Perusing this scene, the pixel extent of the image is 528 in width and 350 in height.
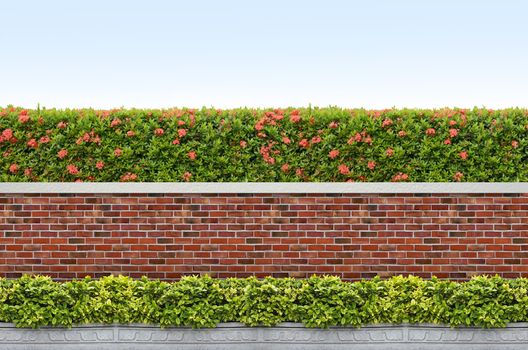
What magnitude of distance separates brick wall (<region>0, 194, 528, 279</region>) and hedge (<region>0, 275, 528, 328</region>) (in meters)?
1.19

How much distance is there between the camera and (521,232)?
11.0m

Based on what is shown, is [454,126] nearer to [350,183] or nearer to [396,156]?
[396,156]

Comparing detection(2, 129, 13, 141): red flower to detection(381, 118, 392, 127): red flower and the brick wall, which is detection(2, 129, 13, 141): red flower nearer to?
the brick wall

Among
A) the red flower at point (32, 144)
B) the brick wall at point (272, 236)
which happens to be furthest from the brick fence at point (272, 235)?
the red flower at point (32, 144)

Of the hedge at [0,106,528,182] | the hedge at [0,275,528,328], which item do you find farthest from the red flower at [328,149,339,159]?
the hedge at [0,275,528,328]

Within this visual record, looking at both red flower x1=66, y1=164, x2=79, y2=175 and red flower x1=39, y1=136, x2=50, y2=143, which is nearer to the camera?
red flower x1=66, y1=164, x2=79, y2=175

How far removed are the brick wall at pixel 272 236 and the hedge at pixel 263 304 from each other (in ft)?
3.90

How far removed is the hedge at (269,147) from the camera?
1120cm

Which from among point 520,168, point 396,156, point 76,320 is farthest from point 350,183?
point 76,320

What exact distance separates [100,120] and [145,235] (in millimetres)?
2058

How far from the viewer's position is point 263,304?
9422 mm

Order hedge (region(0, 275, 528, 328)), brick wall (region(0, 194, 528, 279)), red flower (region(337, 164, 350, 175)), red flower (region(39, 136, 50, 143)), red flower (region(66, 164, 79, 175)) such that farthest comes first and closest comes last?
red flower (region(39, 136, 50, 143))
red flower (region(66, 164, 79, 175))
red flower (region(337, 164, 350, 175))
brick wall (region(0, 194, 528, 279))
hedge (region(0, 275, 528, 328))

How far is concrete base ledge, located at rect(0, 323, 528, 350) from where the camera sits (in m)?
9.40

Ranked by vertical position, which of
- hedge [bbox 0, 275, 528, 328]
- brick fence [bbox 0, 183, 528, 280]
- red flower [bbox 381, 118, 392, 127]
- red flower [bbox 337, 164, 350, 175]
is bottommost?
hedge [bbox 0, 275, 528, 328]
